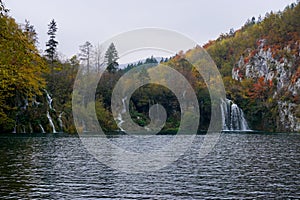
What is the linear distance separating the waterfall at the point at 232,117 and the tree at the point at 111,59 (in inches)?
1282

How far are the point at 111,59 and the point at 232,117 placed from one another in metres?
40.8

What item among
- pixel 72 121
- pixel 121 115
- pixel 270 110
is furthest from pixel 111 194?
pixel 270 110

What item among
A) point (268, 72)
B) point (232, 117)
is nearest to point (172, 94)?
point (232, 117)

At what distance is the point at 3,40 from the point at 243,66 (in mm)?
120270

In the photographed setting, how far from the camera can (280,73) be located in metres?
111

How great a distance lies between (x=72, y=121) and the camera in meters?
75.9

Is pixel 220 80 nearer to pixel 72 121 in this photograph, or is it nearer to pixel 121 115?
pixel 121 115

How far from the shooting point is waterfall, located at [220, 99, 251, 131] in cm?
9615

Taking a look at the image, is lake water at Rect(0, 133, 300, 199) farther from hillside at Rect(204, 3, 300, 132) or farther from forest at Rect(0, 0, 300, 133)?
hillside at Rect(204, 3, 300, 132)

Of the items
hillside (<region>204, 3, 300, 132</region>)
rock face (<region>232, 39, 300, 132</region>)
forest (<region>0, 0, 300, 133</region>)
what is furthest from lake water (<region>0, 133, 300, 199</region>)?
hillside (<region>204, 3, 300, 132</region>)

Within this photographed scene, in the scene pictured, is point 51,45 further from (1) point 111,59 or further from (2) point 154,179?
(2) point 154,179

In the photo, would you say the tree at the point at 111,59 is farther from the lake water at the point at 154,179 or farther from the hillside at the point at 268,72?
the lake water at the point at 154,179

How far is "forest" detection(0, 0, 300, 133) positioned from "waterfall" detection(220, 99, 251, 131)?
4.30m

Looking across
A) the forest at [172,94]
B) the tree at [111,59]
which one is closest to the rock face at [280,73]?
the forest at [172,94]
